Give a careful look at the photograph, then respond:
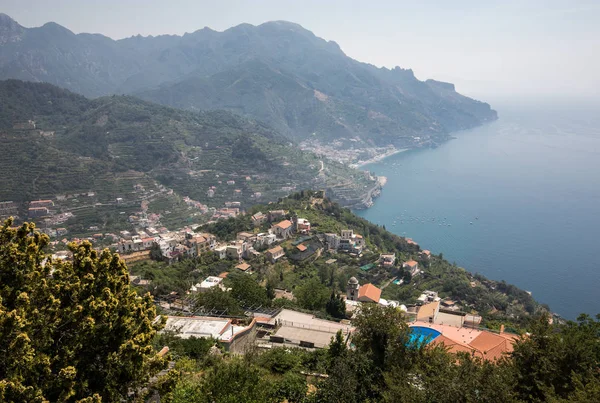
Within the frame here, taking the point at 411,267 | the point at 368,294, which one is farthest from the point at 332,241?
the point at 368,294

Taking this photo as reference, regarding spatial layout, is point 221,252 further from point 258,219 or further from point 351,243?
point 351,243

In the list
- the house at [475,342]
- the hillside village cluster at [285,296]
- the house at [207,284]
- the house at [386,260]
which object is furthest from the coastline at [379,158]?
the house at [475,342]

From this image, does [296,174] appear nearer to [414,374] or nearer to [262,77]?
[414,374]

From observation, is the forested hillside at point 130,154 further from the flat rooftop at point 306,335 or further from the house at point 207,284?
the flat rooftop at point 306,335

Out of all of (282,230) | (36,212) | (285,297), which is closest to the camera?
(285,297)

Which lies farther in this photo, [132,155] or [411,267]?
[132,155]

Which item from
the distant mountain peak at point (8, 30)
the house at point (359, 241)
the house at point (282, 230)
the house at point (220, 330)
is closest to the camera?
the house at point (220, 330)

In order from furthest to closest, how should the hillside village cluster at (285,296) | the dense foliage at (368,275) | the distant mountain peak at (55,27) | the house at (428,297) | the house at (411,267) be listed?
1. the distant mountain peak at (55,27)
2. the house at (411,267)
3. the house at (428,297)
4. the dense foliage at (368,275)
5. the hillside village cluster at (285,296)
